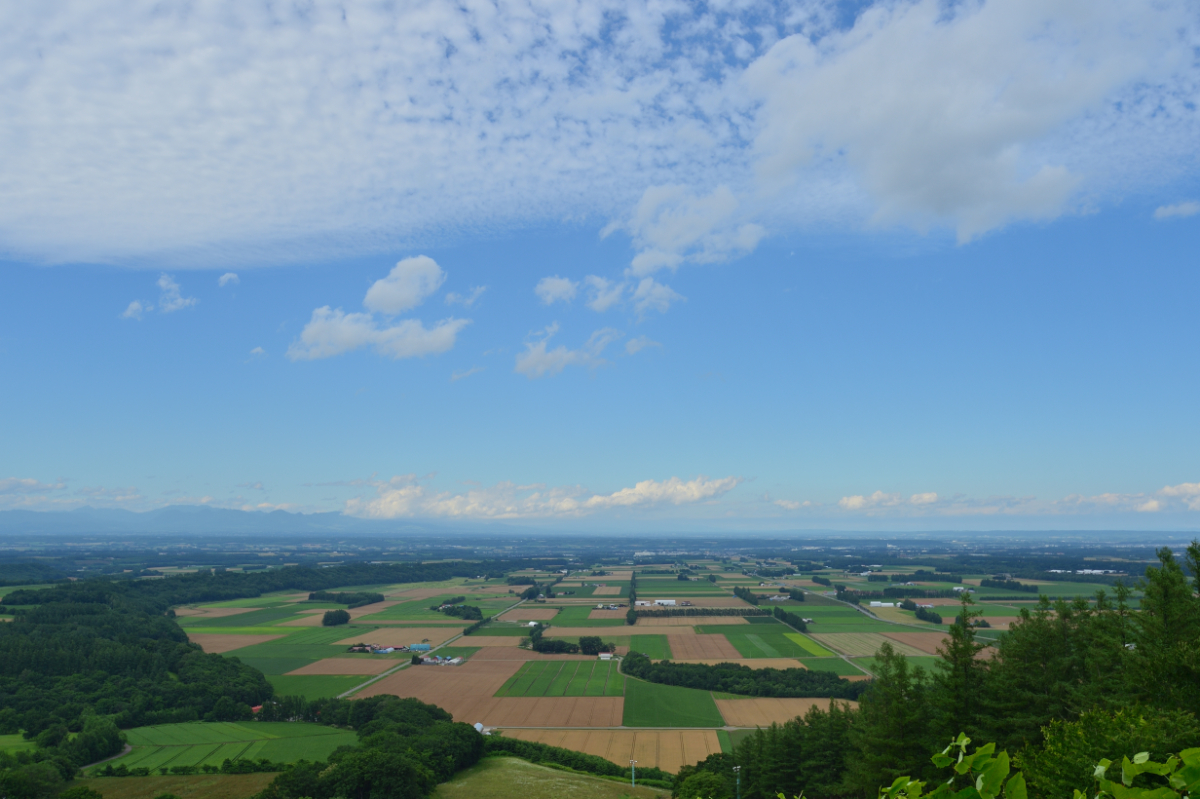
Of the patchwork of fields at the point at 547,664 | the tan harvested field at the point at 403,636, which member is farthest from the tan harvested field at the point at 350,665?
the tan harvested field at the point at 403,636

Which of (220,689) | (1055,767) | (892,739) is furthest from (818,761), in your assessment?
(220,689)

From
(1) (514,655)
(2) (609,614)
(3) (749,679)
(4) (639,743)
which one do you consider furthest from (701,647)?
(4) (639,743)

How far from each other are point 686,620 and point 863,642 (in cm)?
4114

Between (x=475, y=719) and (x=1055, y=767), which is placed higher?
(x=1055, y=767)

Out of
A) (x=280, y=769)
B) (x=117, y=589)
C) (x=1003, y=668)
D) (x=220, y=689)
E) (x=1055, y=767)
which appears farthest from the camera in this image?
(x=117, y=589)

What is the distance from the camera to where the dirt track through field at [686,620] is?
461 ft

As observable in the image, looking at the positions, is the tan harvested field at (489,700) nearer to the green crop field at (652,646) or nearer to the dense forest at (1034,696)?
the green crop field at (652,646)

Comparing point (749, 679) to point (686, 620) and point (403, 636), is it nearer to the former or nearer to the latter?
point (686, 620)

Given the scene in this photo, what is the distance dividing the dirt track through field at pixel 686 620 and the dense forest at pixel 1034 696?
95484 mm

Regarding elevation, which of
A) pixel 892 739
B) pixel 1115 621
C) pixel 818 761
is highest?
pixel 1115 621

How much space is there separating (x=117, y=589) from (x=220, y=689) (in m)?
99.0

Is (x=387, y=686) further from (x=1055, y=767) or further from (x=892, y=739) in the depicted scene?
(x=1055, y=767)

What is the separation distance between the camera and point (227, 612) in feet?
536

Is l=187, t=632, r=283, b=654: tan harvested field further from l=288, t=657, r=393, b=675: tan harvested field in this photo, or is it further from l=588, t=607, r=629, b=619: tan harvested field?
l=588, t=607, r=629, b=619: tan harvested field
